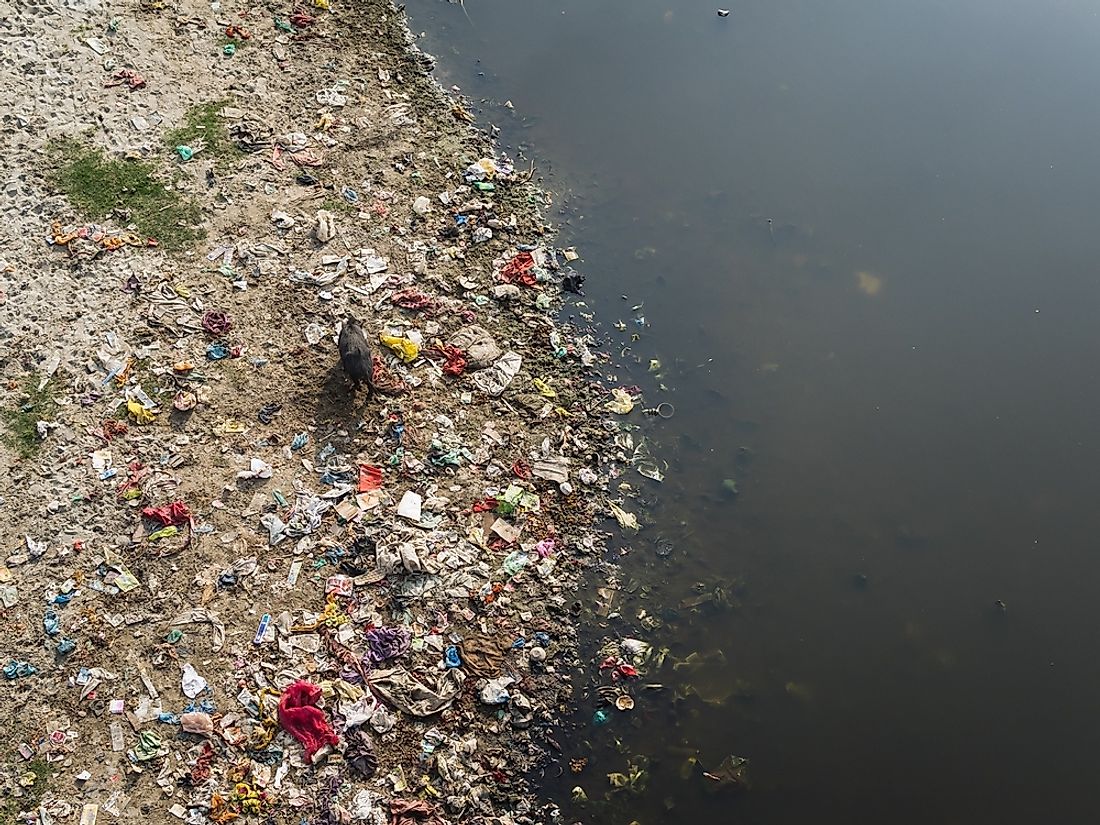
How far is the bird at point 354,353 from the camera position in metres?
6.64

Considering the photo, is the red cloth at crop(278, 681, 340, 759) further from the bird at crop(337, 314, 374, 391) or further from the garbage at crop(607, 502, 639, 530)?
the garbage at crop(607, 502, 639, 530)

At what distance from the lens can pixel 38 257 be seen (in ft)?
24.2

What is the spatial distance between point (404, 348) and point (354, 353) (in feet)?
2.07

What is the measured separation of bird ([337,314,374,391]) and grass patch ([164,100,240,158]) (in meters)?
2.66

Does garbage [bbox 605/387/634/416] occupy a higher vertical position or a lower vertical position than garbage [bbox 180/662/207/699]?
higher

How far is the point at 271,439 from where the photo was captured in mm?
6730

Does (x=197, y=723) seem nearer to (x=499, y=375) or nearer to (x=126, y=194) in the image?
(x=499, y=375)

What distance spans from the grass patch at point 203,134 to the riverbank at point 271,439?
0.04m

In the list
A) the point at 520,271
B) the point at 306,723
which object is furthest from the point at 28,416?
the point at 520,271

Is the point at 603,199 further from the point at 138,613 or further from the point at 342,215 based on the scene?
the point at 138,613

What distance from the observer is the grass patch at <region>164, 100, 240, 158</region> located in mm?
8188

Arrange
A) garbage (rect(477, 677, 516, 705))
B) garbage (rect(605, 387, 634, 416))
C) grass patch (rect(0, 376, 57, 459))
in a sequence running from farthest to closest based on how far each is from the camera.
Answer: garbage (rect(605, 387, 634, 416)) → grass patch (rect(0, 376, 57, 459)) → garbage (rect(477, 677, 516, 705))

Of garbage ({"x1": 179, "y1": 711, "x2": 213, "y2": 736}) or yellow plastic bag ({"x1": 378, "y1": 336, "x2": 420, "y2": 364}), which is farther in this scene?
yellow plastic bag ({"x1": 378, "y1": 336, "x2": 420, "y2": 364})

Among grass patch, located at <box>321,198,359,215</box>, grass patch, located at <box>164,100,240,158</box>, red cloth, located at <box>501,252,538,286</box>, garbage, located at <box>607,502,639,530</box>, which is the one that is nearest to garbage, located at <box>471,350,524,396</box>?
red cloth, located at <box>501,252,538,286</box>
